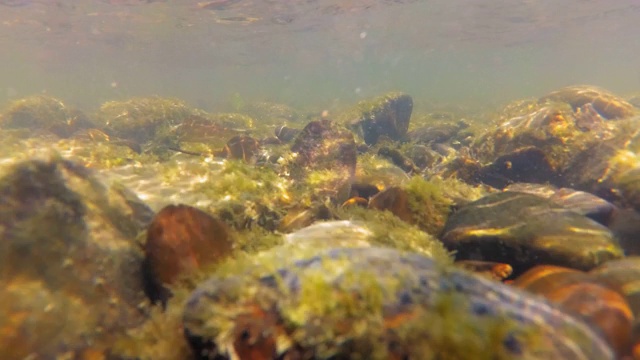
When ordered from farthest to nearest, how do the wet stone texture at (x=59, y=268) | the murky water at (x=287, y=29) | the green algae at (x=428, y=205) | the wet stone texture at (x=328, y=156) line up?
the murky water at (x=287, y=29), the wet stone texture at (x=328, y=156), the green algae at (x=428, y=205), the wet stone texture at (x=59, y=268)

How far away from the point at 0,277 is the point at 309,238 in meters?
2.43

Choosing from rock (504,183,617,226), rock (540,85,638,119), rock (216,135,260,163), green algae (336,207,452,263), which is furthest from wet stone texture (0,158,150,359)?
rock (540,85,638,119)

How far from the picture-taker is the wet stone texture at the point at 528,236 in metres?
3.71

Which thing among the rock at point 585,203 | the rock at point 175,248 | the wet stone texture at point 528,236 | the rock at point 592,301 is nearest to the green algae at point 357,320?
the rock at point 592,301

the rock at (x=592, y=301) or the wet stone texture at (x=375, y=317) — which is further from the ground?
the wet stone texture at (x=375, y=317)

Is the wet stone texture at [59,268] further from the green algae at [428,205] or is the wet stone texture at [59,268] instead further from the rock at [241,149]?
the rock at [241,149]

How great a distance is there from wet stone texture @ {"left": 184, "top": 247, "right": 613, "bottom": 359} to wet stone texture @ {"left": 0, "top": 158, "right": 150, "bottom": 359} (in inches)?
35.4

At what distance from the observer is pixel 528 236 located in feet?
12.8

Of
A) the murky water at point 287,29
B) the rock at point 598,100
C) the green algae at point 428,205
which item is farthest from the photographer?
the murky water at point 287,29

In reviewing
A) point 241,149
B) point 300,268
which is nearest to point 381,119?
point 241,149

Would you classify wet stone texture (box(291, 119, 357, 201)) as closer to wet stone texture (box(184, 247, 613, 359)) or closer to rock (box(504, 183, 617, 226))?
rock (box(504, 183, 617, 226))

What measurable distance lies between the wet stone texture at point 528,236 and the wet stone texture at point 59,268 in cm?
342

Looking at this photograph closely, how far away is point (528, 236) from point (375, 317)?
2784 millimetres

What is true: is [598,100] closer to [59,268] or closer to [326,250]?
[326,250]
